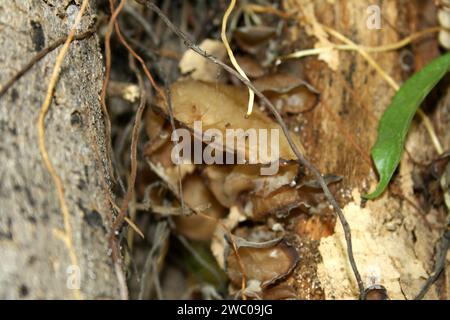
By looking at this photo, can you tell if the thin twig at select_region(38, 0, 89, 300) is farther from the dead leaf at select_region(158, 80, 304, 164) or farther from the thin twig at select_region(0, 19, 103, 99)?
the dead leaf at select_region(158, 80, 304, 164)

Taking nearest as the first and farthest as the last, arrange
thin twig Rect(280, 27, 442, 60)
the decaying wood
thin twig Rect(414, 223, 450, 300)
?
the decaying wood, thin twig Rect(414, 223, 450, 300), thin twig Rect(280, 27, 442, 60)

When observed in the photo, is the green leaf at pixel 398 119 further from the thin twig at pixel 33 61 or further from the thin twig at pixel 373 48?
the thin twig at pixel 33 61

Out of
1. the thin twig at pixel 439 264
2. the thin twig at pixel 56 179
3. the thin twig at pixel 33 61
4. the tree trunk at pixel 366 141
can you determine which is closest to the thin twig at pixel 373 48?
the tree trunk at pixel 366 141

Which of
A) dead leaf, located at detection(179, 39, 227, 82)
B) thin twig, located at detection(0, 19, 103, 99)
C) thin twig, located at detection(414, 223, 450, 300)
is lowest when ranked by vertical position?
thin twig, located at detection(414, 223, 450, 300)

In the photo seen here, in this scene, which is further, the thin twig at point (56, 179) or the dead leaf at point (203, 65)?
the dead leaf at point (203, 65)

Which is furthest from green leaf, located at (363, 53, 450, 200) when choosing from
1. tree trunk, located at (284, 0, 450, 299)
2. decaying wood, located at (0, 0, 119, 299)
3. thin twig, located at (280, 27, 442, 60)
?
Result: decaying wood, located at (0, 0, 119, 299)

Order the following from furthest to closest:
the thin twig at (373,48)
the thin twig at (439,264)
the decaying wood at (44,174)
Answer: the thin twig at (373,48) → the thin twig at (439,264) → the decaying wood at (44,174)
